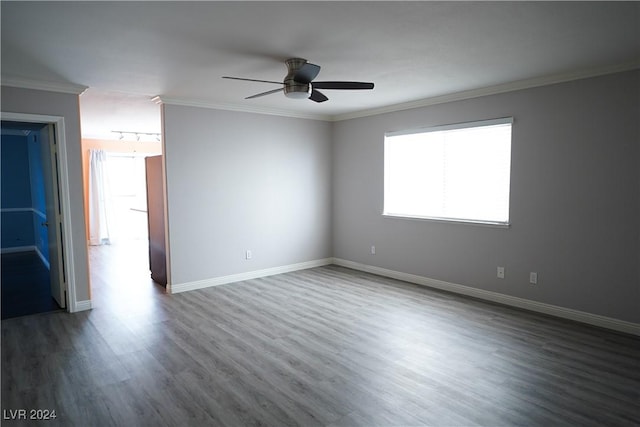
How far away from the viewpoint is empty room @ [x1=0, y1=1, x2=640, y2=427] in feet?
8.29

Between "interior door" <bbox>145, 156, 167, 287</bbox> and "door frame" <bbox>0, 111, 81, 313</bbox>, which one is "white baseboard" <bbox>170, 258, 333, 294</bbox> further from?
"door frame" <bbox>0, 111, 81, 313</bbox>

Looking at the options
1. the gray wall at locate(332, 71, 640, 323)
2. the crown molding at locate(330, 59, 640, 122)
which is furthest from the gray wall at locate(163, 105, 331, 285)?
the gray wall at locate(332, 71, 640, 323)

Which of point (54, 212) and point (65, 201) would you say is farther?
point (54, 212)

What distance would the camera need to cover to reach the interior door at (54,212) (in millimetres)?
4285

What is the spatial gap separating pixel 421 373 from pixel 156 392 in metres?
1.92

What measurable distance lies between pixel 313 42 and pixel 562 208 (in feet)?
9.95

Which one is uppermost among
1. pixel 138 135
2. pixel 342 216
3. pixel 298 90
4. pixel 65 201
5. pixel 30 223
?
pixel 138 135

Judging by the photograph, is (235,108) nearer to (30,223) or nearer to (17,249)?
(30,223)

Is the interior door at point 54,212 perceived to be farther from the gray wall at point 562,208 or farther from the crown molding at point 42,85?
the gray wall at point 562,208

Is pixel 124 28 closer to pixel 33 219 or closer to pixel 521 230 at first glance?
pixel 521 230

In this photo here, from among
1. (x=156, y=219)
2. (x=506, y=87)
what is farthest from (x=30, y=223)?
(x=506, y=87)

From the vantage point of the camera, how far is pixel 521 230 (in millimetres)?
4328

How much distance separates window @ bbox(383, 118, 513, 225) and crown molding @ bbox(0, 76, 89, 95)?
3.94 metres

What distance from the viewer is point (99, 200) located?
9.12 m
